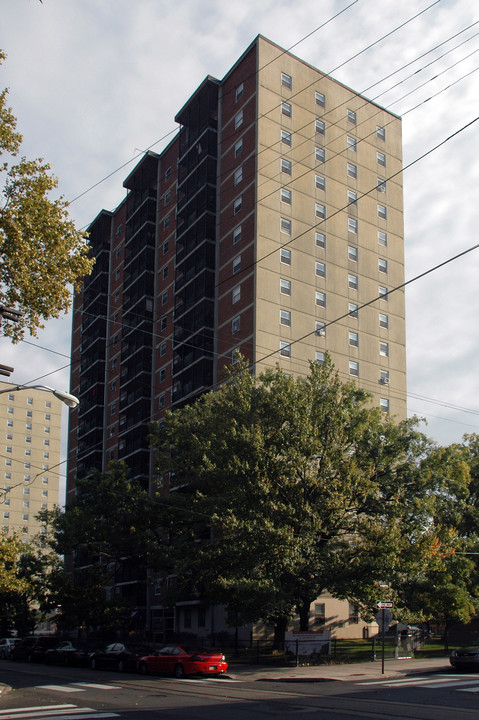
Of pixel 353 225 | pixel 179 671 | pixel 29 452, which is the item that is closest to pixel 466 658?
pixel 179 671

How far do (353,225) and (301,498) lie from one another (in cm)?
3437

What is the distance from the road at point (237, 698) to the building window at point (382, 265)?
135 feet

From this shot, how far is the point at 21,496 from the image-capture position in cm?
12750

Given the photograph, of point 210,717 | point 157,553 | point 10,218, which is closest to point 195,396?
point 157,553

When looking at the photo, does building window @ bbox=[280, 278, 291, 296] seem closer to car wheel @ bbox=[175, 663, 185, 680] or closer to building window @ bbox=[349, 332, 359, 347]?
building window @ bbox=[349, 332, 359, 347]

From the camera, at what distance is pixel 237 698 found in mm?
20453

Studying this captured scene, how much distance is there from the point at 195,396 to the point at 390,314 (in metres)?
18.2

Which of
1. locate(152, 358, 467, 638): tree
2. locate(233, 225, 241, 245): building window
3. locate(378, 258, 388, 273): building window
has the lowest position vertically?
locate(152, 358, 467, 638): tree

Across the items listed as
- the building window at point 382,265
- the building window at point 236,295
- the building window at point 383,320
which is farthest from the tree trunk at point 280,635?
the building window at point 382,265

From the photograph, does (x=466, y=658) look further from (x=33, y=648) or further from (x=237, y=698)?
(x=33, y=648)

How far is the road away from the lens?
16391 mm

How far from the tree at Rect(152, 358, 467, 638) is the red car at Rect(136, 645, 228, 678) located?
3.38 meters

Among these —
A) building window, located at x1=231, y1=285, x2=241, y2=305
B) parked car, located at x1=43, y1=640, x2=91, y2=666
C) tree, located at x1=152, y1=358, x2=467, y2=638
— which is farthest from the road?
building window, located at x1=231, y1=285, x2=241, y2=305

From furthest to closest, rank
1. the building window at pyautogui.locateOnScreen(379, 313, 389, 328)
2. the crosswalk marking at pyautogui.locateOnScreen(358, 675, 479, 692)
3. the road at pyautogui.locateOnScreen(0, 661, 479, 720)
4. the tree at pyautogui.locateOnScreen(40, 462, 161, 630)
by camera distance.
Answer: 1. the building window at pyautogui.locateOnScreen(379, 313, 389, 328)
2. the tree at pyautogui.locateOnScreen(40, 462, 161, 630)
3. the crosswalk marking at pyautogui.locateOnScreen(358, 675, 479, 692)
4. the road at pyautogui.locateOnScreen(0, 661, 479, 720)
